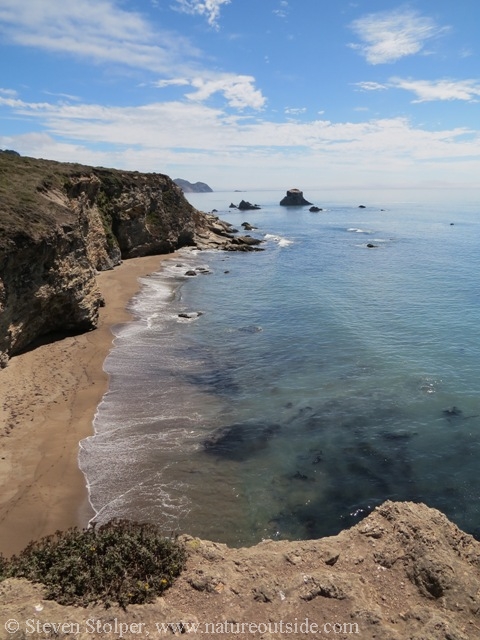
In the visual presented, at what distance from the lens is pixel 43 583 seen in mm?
8383

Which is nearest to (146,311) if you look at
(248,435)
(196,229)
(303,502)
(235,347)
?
(235,347)

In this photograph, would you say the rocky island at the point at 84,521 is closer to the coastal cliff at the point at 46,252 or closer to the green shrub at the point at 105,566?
the coastal cliff at the point at 46,252

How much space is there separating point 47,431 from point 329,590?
15793mm

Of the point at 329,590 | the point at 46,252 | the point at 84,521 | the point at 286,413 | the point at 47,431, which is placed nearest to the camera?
the point at 329,590

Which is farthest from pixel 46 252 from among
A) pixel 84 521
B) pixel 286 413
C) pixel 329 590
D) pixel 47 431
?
pixel 329 590

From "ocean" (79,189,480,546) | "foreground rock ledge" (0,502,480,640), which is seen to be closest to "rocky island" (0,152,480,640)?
"foreground rock ledge" (0,502,480,640)

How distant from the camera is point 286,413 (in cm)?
2238

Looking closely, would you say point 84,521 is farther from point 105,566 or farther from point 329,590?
point 329,590

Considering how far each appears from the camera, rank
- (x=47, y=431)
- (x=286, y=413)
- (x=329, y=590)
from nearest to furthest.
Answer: (x=329, y=590) < (x=47, y=431) < (x=286, y=413)

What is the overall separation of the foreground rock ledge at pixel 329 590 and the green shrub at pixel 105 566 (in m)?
0.25

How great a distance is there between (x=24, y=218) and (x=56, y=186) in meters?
13.2

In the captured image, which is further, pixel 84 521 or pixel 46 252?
pixel 46 252

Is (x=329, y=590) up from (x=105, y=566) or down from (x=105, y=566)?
down

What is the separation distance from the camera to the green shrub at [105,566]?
8102 millimetres
